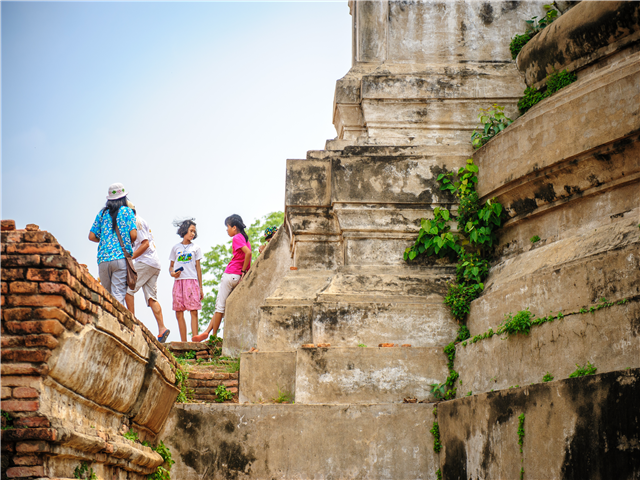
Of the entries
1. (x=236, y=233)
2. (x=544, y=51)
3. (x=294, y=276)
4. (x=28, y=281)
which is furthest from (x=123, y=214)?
(x=544, y=51)

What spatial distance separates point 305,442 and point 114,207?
311cm

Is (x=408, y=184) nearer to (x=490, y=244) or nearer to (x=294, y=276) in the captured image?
(x=490, y=244)

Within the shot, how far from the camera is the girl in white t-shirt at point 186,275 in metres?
A: 8.91

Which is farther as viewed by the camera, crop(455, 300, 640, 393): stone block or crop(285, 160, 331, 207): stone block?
crop(285, 160, 331, 207): stone block

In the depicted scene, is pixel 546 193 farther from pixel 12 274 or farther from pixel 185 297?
pixel 185 297

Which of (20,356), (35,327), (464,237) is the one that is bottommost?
(20,356)

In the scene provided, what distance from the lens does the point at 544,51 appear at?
560 centimetres

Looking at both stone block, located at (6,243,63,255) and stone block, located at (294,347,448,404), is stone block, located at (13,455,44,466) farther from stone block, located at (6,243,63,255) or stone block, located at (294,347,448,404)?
stone block, located at (294,347,448,404)

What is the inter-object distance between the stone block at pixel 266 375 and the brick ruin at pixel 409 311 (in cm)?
2

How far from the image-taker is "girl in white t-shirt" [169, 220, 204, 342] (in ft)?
29.2

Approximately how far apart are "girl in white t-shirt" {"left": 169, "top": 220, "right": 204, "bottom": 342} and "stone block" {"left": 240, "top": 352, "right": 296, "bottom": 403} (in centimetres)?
347

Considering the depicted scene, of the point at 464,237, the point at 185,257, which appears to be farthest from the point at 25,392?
the point at 185,257

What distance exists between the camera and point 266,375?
5.46 metres

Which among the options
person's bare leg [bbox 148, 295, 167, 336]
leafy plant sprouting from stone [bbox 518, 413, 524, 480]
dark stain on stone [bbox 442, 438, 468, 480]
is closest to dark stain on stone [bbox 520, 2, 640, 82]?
leafy plant sprouting from stone [bbox 518, 413, 524, 480]
